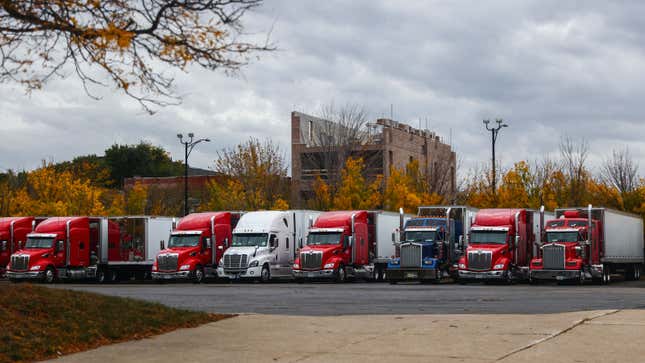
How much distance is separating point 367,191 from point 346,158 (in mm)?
7271

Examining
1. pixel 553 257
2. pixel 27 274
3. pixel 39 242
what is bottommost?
pixel 27 274

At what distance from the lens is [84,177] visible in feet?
279

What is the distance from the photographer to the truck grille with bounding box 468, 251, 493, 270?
4056 cm

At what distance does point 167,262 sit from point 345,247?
8.62 meters

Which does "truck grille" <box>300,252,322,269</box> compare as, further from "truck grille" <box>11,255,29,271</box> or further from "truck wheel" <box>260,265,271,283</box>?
"truck grille" <box>11,255,29,271</box>

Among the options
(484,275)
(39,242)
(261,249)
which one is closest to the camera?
(484,275)

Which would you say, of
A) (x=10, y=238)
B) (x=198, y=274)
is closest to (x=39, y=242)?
(x=10, y=238)

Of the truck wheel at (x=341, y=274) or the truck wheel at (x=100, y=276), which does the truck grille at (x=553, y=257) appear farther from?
the truck wheel at (x=100, y=276)

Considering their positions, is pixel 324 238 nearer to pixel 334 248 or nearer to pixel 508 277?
pixel 334 248

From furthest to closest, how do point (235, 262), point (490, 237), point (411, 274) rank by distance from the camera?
point (235, 262)
point (411, 274)
point (490, 237)

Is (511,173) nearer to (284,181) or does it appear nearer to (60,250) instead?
(284,181)

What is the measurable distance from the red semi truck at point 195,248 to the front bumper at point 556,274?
15669mm

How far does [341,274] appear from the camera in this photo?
4416 cm

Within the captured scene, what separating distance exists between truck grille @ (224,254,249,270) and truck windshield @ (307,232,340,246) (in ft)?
10.6
